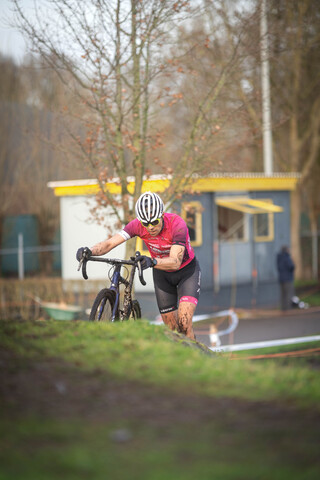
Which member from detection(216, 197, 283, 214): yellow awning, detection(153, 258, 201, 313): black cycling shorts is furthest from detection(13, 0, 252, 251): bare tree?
detection(216, 197, 283, 214): yellow awning

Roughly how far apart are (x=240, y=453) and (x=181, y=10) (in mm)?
9333

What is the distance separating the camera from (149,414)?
3.99 m

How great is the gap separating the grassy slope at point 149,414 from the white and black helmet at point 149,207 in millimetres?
2052

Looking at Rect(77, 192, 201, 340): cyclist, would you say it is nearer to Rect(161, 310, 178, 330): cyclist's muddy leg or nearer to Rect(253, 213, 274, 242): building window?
Rect(161, 310, 178, 330): cyclist's muddy leg

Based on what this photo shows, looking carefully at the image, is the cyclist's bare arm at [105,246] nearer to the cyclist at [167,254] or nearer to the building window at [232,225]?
the cyclist at [167,254]

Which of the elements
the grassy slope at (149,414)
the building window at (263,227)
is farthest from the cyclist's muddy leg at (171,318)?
the building window at (263,227)

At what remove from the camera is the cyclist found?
745cm

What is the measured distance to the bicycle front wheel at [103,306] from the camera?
7203 mm

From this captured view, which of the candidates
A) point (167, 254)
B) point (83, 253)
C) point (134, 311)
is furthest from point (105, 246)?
point (134, 311)

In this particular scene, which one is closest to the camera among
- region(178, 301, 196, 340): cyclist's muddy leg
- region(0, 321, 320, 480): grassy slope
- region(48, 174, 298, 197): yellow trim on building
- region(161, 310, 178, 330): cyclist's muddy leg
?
region(0, 321, 320, 480): grassy slope

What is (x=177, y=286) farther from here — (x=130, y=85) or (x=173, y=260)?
(x=130, y=85)

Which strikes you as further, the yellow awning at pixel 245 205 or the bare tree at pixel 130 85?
the yellow awning at pixel 245 205

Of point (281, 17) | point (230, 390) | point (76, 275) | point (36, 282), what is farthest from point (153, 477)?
point (281, 17)

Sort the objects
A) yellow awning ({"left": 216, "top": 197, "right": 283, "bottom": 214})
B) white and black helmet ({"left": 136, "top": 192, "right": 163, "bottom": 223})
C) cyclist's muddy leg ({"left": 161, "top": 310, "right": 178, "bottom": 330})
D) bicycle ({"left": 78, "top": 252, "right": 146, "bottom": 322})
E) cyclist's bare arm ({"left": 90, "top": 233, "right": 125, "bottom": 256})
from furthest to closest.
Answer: yellow awning ({"left": 216, "top": 197, "right": 283, "bottom": 214}) → cyclist's muddy leg ({"left": 161, "top": 310, "right": 178, "bottom": 330}) → cyclist's bare arm ({"left": 90, "top": 233, "right": 125, "bottom": 256}) → white and black helmet ({"left": 136, "top": 192, "right": 163, "bottom": 223}) → bicycle ({"left": 78, "top": 252, "right": 146, "bottom": 322})
